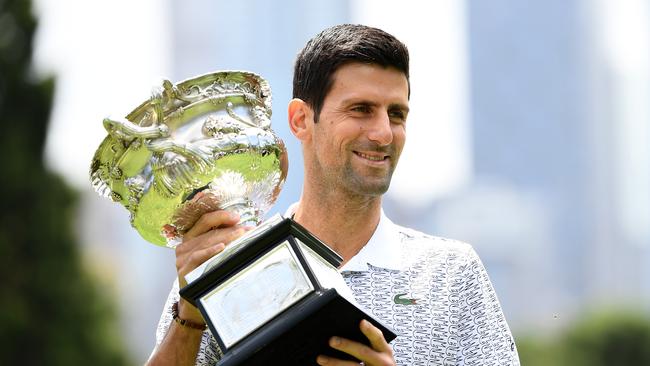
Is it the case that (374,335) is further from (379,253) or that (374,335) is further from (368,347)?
(379,253)

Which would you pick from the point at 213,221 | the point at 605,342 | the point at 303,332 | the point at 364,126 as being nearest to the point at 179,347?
the point at 213,221

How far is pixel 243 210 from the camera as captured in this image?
10.6 ft

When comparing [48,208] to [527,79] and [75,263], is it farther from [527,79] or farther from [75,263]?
[527,79]

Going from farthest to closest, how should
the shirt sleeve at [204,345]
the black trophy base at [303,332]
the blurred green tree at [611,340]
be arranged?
the blurred green tree at [611,340] → the shirt sleeve at [204,345] → the black trophy base at [303,332]

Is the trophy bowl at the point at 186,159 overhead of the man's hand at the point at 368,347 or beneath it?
overhead

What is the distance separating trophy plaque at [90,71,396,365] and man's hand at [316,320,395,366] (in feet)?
0.07

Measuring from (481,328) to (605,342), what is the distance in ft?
68.1

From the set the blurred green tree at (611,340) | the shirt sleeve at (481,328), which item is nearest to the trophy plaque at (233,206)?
the shirt sleeve at (481,328)

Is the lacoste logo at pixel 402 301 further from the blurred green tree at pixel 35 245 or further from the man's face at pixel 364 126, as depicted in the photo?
the blurred green tree at pixel 35 245

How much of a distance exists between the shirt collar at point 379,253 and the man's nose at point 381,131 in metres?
0.26

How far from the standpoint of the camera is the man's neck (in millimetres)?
3383

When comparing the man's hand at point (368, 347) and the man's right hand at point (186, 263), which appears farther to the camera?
the man's right hand at point (186, 263)

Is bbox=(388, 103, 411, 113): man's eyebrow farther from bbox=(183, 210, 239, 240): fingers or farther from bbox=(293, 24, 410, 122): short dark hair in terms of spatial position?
bbox=(183, 210, 239, 240): fingers

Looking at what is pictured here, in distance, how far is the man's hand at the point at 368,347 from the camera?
2838 mm
